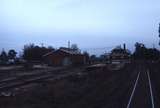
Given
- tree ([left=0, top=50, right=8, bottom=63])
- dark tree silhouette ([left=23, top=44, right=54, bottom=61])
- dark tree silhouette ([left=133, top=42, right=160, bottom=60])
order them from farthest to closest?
dark tree silhouette ([left=133, top=42, right=160, bottom=60]), dark tree silhouette ([left=23, top=44, right=54, bottom=61]), tree ([left=0, top=50, right=8, bottom=63])

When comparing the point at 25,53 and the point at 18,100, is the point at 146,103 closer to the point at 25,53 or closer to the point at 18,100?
the point at 18,100

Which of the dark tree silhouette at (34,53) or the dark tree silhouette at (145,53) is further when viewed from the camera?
the dark tree silhouette at (145,53)

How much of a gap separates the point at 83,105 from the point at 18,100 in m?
3.57

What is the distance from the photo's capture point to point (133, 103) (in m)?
18.6

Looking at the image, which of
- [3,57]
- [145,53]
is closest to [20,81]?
[3,57]

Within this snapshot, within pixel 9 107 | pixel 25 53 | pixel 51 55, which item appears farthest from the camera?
pixel 25 53

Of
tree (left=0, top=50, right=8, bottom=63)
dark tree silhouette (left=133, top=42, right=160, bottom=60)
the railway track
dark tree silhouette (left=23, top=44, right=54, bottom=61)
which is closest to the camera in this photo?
the railway track

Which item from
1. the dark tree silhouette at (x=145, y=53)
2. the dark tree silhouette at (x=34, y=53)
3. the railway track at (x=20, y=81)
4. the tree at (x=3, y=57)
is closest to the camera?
the railway track at (x=20, y=81)

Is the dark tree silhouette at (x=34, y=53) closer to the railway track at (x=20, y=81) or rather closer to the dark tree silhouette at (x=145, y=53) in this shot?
the dark tree silhouette at (x=145, y=53)

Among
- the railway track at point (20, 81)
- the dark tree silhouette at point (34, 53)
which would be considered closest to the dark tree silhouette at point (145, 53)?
the dark tree silhouette at point (34, 53)

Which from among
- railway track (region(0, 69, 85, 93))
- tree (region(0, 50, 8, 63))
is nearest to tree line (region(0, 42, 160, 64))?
tree (region(0, 50, 8, 63))

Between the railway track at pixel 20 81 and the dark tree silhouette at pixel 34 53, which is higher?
the dark tree silhouette at pixel 34 53

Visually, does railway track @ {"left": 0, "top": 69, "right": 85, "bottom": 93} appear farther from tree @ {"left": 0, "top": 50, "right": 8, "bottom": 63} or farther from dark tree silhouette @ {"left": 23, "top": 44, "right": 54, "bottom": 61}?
dark tree silhouette @ {"left": 23, "top": 44, "right": 54, "bottom": 61}

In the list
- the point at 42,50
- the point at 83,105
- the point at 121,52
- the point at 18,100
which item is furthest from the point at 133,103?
the point at 121,52
